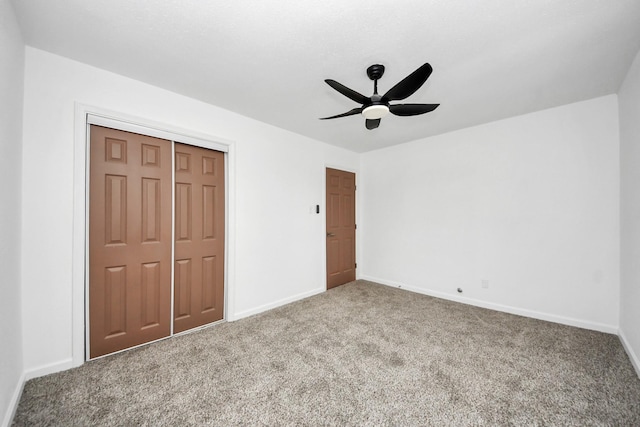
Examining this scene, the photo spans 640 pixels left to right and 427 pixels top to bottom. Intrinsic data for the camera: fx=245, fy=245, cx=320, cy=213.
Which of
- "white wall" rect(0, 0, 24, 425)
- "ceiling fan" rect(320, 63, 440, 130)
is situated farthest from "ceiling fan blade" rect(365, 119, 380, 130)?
"white wall" rect(0, 0, 24, 425)

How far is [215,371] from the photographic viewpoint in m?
1.95

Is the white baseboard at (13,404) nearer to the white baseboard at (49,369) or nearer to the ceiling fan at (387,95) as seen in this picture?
the white baseboard at (49,369)

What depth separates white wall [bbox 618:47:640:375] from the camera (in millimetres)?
2023

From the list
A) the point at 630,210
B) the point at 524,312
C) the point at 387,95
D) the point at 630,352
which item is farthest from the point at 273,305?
the point at 630,210

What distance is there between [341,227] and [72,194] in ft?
11.2

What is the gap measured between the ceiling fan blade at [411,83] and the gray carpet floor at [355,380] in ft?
6.97

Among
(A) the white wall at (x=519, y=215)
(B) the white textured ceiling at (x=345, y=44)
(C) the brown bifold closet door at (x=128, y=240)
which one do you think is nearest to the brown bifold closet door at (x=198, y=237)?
(C) the brown bifold closet door at (x=128, y=240)

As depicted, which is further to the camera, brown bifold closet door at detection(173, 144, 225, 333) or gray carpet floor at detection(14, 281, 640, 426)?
brown bifold closet door at detection(173, 144, 225, 333)

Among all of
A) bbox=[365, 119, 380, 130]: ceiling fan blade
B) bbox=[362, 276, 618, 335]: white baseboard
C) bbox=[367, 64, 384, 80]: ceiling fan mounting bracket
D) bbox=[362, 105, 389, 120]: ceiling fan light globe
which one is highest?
bbox=[367, 64, 384, 80]: ceiling fan mounting bracket

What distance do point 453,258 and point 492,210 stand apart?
0.85 meters

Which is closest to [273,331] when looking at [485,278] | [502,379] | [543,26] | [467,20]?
[502,379]

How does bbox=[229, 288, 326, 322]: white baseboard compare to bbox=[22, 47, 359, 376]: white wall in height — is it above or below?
below

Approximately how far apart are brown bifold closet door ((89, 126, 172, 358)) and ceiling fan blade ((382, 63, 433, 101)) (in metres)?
2.19

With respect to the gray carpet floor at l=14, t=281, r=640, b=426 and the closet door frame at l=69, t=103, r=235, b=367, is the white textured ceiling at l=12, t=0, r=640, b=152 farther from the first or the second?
the gray carpet floor at l=14, t=281, r=640, b=426
